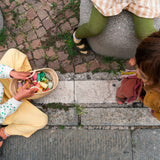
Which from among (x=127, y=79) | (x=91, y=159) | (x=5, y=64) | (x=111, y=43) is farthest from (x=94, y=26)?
(x=91, y=159)

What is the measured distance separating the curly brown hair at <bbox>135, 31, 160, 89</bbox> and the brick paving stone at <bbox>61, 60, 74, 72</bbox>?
143 cm

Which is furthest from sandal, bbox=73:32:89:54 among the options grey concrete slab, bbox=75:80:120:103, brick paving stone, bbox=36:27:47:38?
brick paving stone, bbox=36:27:47:38

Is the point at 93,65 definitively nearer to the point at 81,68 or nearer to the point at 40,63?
the point at 81,68

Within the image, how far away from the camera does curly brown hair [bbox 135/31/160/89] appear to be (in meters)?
1.36

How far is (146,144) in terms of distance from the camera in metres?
2.61

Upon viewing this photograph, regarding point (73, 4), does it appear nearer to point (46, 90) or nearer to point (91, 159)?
point (46, 90)

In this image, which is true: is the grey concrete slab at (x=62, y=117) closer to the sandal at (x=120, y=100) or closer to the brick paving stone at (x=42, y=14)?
the sandal at (x=120, y=100)

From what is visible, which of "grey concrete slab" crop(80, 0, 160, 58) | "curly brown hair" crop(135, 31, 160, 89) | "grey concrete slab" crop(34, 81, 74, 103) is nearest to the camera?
"curly brown hair" crop(135, 31, 160, 89)

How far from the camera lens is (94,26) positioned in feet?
6.63

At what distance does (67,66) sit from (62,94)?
47cm

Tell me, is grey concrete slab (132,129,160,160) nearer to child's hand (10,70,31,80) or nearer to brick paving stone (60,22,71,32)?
child's hand (10,70,31,80)

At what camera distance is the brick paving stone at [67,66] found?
277 cm

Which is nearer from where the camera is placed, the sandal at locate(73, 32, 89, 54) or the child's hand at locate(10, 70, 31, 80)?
the child's hand at locate(10, 70, 31, 80)

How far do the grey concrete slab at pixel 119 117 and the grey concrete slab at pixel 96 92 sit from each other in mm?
159
